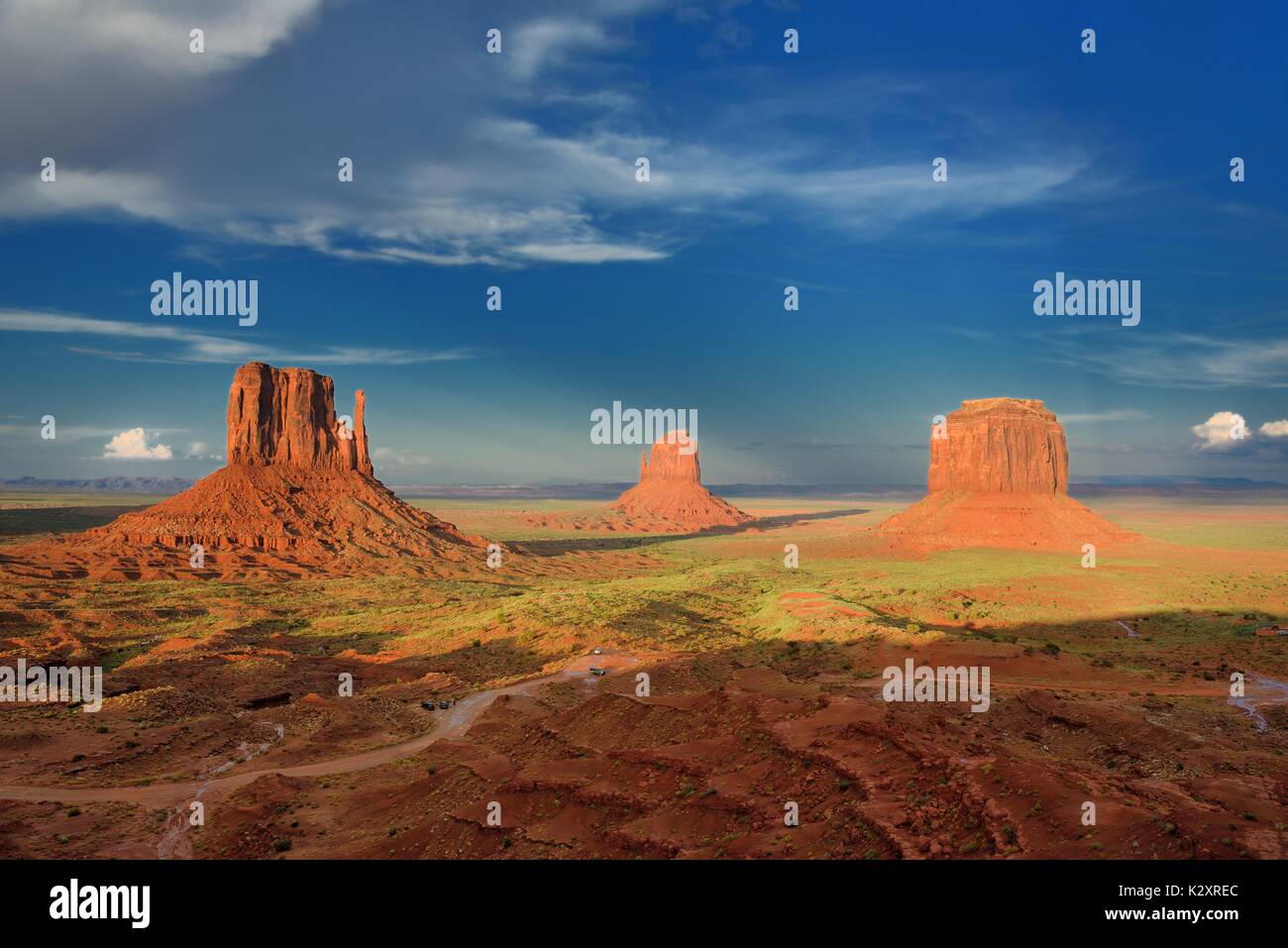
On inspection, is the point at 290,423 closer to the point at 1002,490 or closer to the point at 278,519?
the point at 278,519

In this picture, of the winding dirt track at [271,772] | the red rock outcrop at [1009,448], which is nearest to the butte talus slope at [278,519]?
the winding dirt track at [271,772]

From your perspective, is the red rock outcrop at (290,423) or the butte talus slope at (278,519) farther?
the red rock outcrop at (290,423)

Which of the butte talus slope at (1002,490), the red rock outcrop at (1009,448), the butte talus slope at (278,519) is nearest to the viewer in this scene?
the butte talus slope at (278,519)

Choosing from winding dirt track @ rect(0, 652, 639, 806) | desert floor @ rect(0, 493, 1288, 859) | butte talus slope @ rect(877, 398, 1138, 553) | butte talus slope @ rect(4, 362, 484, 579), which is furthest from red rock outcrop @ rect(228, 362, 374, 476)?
butte talus slope @ rect(877, 398, 1138, 553)

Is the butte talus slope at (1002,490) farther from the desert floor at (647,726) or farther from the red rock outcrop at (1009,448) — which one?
the desert floor at (647,726)

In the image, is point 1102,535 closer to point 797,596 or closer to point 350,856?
point 797,596

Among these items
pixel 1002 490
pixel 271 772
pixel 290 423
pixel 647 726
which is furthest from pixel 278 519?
pixel 1002 490
